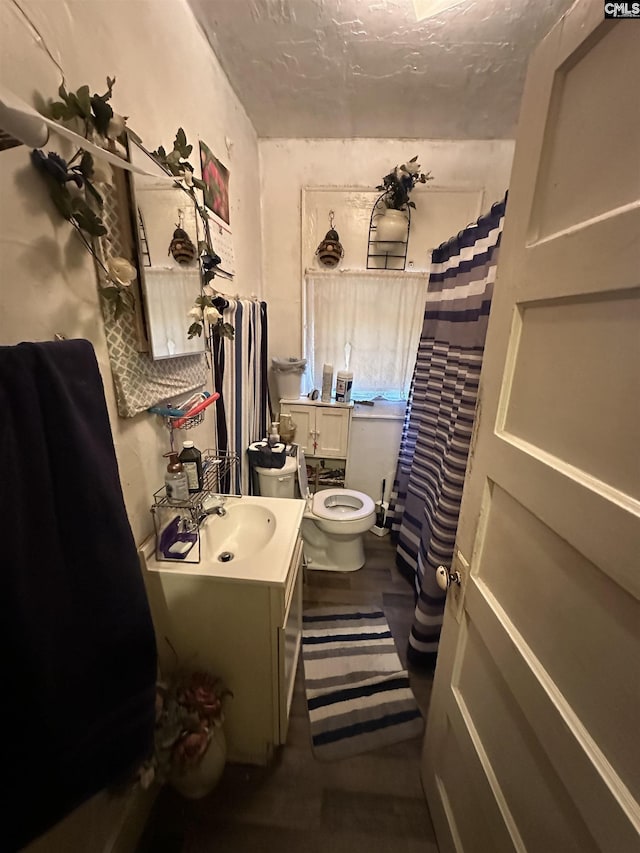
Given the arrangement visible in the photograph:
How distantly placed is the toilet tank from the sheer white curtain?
2.68ft

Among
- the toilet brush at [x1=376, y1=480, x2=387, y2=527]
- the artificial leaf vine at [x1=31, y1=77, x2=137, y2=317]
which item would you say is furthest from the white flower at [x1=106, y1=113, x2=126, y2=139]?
the toilet brush at [x1=376, y1=480, x2=387, y2=527]

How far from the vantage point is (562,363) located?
0.56 meters

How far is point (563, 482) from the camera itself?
522 millimetres

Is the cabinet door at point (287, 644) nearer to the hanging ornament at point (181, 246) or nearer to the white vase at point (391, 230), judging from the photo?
the hanging ornament at point (181, 246)

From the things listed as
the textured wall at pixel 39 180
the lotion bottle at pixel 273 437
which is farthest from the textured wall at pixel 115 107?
the lotion bottle at pixel 273 437

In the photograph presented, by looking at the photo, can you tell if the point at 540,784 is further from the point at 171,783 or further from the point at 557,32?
the point at 557,32

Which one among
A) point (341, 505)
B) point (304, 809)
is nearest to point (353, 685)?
point (304, 809)

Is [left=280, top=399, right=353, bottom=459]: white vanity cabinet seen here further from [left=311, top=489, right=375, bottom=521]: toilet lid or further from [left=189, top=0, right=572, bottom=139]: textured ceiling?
[left=189, top=0, right=572, bottom=139]: textured ceiling

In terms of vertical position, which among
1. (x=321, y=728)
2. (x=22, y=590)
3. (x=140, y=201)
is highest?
(x=140, y=201)

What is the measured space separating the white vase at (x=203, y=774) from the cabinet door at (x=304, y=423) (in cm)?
154

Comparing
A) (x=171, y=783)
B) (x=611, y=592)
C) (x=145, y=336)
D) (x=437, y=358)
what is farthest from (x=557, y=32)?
(x=171, y=783)

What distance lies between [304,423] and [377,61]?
6.03ft

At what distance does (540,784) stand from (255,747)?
3.32ft

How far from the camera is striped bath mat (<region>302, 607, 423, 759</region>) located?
129cm
